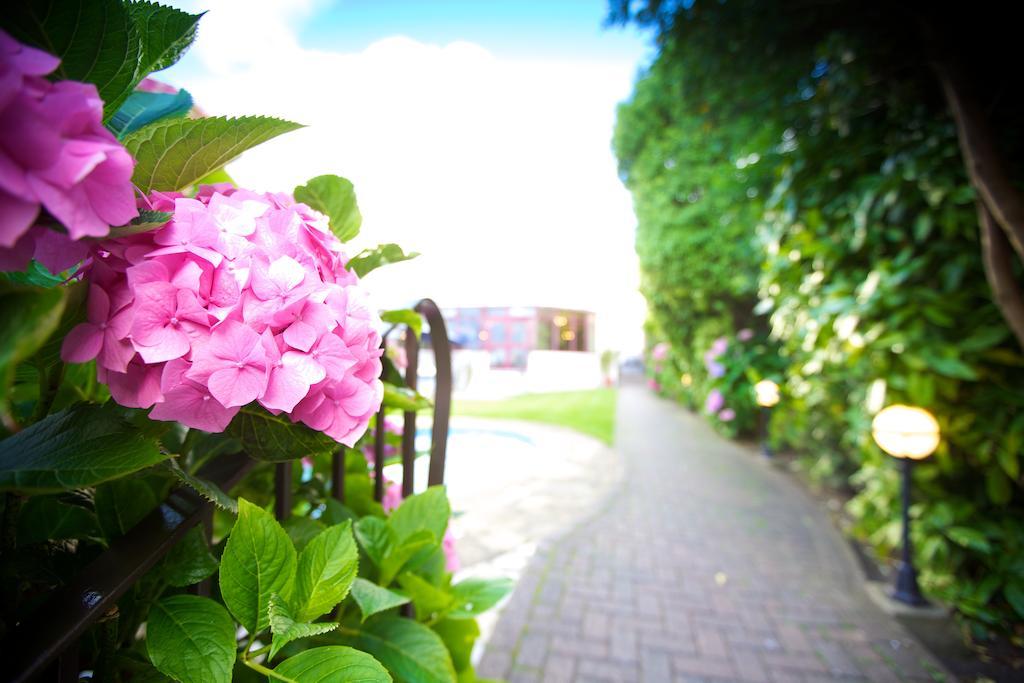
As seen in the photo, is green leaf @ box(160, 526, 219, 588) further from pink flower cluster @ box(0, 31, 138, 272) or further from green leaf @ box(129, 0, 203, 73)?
green leaf @ box(129, 0, 203, 73)

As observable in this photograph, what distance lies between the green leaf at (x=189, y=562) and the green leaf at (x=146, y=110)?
43 centimetres

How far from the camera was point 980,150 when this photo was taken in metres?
1.92

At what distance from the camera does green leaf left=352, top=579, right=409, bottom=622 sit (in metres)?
0.58

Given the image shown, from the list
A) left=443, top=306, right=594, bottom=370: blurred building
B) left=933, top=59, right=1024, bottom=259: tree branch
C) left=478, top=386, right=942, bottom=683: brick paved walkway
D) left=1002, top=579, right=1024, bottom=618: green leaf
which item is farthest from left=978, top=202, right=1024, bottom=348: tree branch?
left=443, top=306, right=594, bottom=370: blurred building

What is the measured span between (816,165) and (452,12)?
2.25 metres

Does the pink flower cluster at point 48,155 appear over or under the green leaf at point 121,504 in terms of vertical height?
over

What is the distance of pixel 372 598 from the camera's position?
604 mm

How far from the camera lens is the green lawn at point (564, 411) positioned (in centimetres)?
895

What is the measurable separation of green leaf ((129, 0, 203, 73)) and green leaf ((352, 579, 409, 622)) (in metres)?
0.58

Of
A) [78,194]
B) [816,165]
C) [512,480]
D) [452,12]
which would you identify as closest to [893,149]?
[816,165]

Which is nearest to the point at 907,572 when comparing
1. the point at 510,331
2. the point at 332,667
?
the point at 332,667

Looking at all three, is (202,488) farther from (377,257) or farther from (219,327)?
(377,257)

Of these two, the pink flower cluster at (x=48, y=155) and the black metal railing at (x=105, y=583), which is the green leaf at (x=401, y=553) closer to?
the black metal railing at (x=105, y=583)

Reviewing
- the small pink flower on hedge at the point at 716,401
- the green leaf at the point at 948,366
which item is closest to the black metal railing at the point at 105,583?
the green leaf at the point at 948,366
